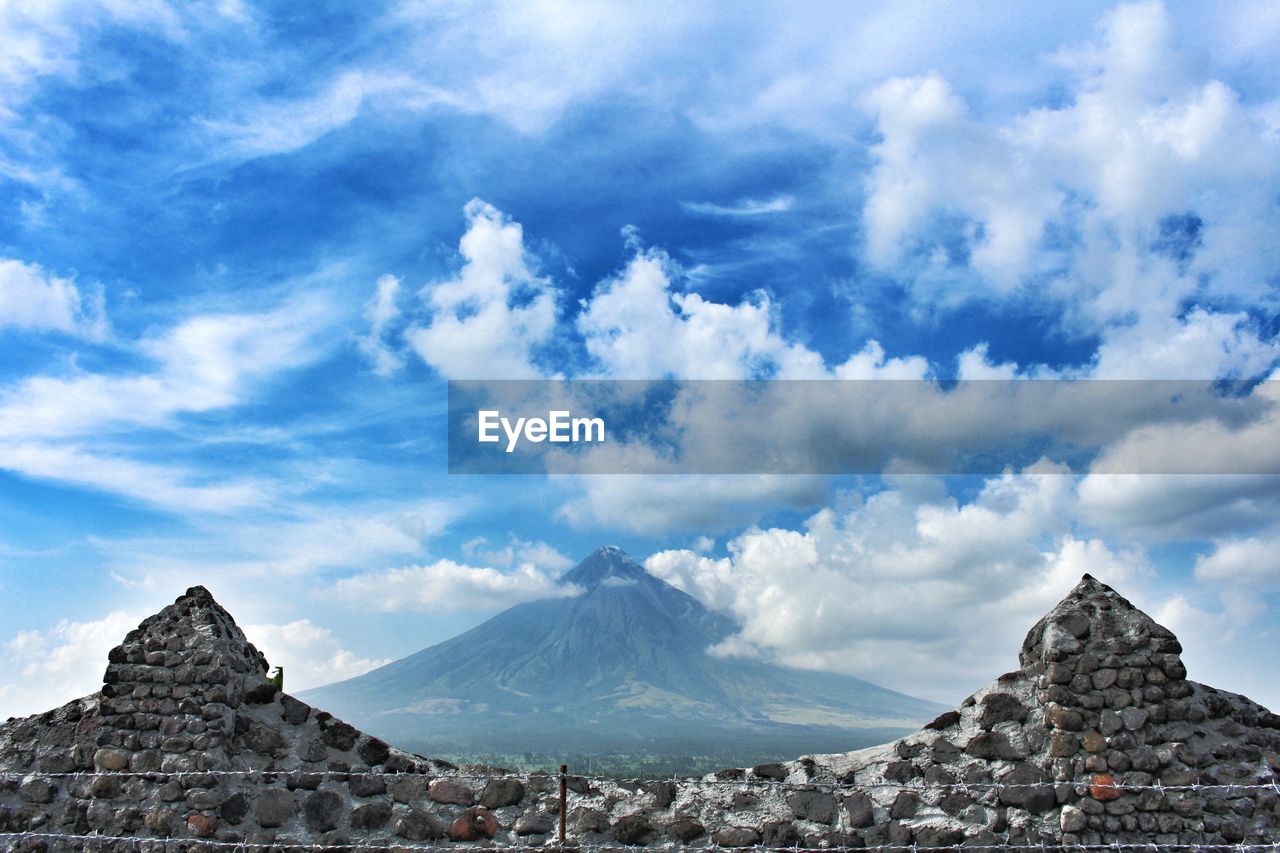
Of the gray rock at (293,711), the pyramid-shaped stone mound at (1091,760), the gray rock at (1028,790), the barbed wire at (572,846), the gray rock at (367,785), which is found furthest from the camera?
the gray rock at (293,711)

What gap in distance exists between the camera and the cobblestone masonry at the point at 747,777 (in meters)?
7.02

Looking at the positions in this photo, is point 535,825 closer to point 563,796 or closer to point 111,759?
point 563,796

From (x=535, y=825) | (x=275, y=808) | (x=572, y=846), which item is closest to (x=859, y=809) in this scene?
(x=572, y=846)

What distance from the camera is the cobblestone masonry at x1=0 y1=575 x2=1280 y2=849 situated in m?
7.02

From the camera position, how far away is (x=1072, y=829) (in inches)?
272

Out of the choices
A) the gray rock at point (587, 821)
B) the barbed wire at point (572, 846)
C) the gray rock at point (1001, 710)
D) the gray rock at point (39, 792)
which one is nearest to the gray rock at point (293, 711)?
the barbed wire at point (572, 846)

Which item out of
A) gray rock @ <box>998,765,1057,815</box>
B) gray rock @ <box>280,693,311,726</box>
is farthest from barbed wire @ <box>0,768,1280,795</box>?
gray rock @ <box>280,693,311,726</box>

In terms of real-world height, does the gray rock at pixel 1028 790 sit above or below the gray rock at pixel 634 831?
above

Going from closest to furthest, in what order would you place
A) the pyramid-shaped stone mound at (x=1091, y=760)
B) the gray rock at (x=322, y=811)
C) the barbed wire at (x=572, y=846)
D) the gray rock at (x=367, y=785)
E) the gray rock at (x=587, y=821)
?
the barbed wire at (x=572, y=846) → the pyramid-shaped stone mound at (x=1091, y=760) → the gray rock at (x=587, y=821) → the gray rock at (x=322, y=811) → the gray rock at (x=367, y=785)

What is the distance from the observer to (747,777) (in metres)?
7.47

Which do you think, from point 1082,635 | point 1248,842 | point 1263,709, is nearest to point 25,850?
point 1082,635

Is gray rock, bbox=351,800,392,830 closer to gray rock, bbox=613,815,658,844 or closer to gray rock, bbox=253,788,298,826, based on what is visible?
gray rock, bbox=253,788,298,826

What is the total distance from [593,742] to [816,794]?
646 feet

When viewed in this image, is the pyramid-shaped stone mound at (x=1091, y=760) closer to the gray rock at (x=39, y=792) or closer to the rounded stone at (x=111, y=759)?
the rounded stone at (x=111, y=759)
